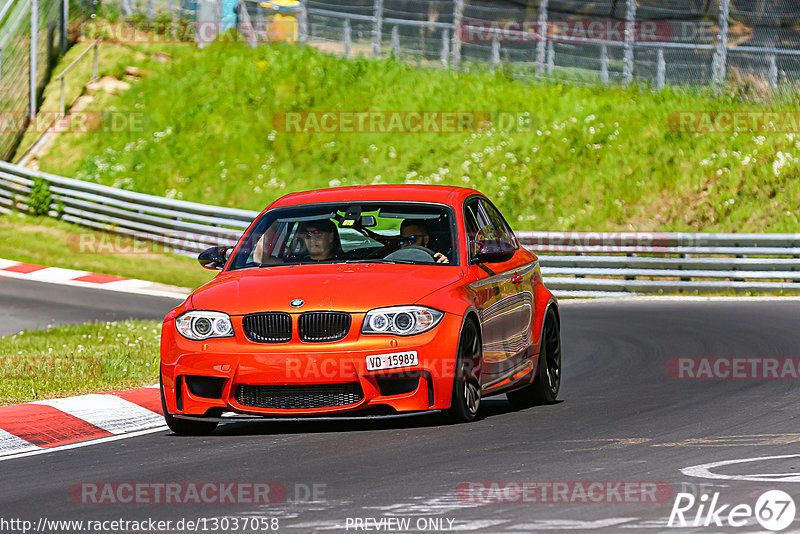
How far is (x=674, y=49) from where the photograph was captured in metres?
29.0

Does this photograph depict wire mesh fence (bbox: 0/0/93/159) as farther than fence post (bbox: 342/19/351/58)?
No

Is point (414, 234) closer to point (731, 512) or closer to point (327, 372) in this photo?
point (327, 372)

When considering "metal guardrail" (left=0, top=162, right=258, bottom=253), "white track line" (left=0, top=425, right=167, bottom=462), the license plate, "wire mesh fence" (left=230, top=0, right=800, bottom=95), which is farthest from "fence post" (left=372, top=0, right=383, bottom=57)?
the license plate

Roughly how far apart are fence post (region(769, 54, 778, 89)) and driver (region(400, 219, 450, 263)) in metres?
19.9

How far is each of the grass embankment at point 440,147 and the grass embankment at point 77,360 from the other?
1433 centimetres

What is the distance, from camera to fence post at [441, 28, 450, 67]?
3259cm

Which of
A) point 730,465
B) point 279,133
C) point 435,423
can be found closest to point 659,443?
point 730,465

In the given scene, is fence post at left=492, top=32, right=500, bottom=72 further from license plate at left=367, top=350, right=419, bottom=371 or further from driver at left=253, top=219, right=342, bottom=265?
license plate at left=367, top=350, right=419, bottom=371

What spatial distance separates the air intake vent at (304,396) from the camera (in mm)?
8180

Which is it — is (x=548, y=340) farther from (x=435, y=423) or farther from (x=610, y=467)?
(x=610, y=467)

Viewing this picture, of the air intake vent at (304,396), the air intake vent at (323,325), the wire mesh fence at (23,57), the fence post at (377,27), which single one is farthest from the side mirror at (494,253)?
the wire mesh fence at (23,57)

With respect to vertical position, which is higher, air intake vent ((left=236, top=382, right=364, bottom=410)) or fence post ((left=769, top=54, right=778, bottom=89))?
air intake vent ((left=236, top=382, right=364, bottom=410))

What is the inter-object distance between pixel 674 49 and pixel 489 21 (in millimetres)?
4269

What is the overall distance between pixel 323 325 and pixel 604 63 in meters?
23.8
